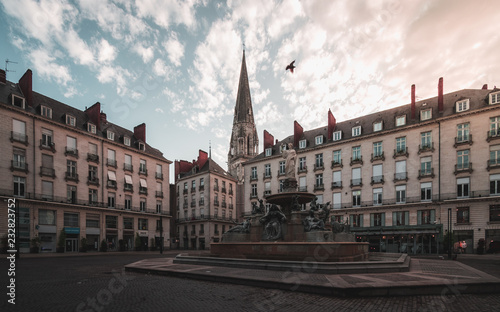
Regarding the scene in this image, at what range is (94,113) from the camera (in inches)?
1673

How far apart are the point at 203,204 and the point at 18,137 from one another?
32108 millimetres

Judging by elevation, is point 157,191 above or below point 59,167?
below

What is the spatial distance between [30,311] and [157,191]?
42.9m

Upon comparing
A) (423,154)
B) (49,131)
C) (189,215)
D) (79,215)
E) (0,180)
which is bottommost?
(189,215)

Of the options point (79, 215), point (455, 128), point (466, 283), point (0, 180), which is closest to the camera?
point (466, 283)

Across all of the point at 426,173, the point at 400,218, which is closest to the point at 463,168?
the point at 426,173

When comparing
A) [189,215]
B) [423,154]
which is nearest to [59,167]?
[189,215]

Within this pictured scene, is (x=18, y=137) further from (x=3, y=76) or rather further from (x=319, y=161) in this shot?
(x=319, y=161)

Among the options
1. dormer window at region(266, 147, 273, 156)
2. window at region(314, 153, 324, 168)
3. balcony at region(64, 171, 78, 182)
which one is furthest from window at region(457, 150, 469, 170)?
balcony at region(64, 171, 78, 182)

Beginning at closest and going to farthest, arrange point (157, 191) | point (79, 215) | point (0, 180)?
point (0, 180) → point (79, 215) → point (157, 191)

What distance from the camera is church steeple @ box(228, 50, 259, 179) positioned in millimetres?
91000

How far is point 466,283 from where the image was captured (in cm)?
881

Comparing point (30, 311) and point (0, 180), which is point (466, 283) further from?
point (0, 180)

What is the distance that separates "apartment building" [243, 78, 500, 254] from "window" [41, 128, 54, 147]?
111 feet
